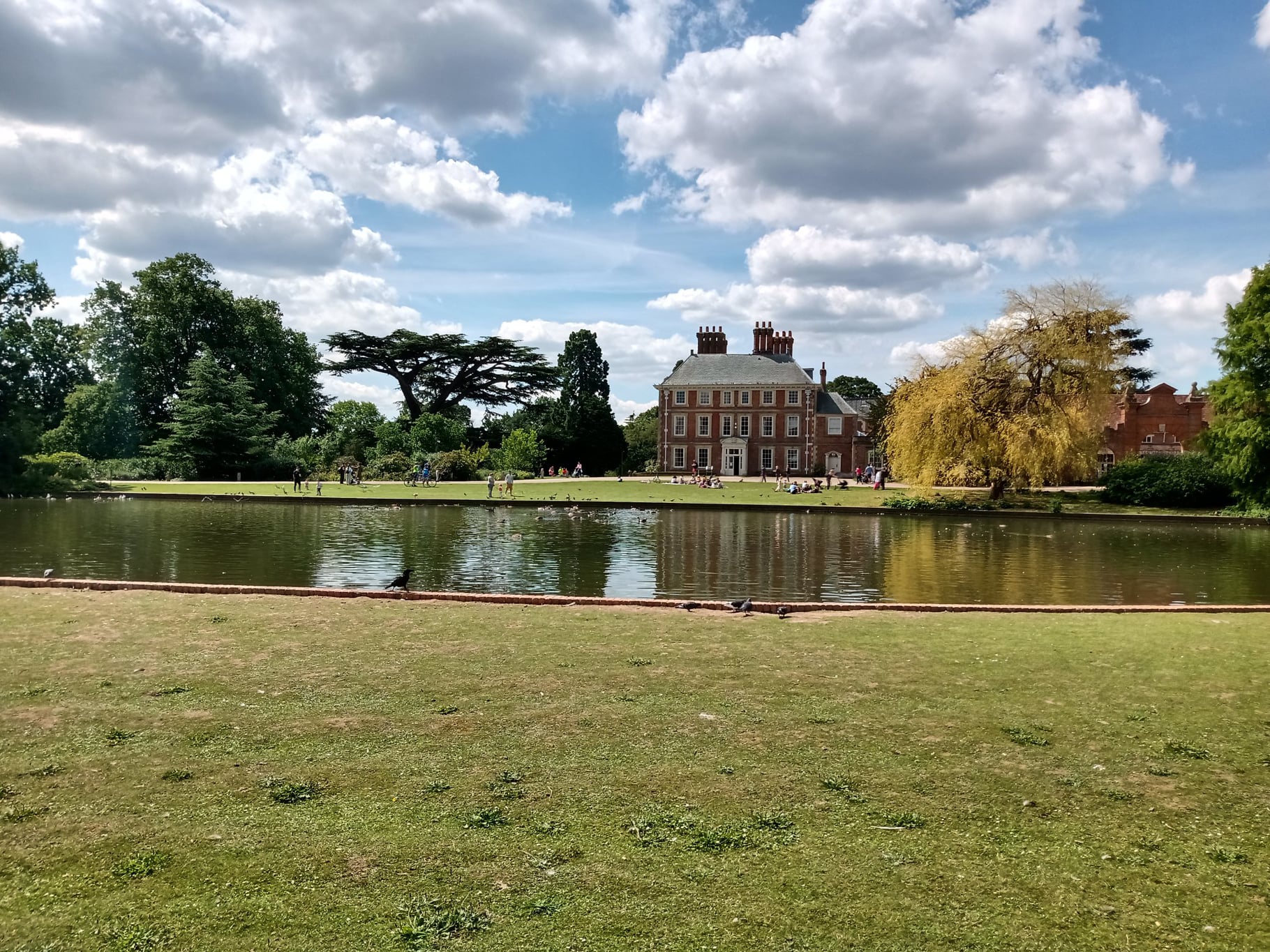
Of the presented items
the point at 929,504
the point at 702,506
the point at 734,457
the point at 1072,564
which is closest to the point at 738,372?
the point at 734,457

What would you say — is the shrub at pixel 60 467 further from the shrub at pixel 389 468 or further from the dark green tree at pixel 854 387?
the dark green tree at pixel 854 387

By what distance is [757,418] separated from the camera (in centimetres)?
6781

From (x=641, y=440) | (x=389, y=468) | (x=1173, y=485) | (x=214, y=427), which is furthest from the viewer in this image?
(x=641, y=440)

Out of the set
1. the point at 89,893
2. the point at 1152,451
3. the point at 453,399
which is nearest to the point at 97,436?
the point at 453,399

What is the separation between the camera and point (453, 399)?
224ft

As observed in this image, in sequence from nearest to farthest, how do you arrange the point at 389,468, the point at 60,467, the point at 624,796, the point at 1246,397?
the point at 624,796 < the point at 1246,397 < the point at 60,467 < the point at 389,468

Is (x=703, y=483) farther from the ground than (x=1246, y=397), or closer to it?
closer to it

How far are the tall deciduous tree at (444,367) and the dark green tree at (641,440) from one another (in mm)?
11440

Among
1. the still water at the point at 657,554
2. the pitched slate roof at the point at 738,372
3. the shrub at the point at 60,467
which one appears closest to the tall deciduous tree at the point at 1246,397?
the still water at the point at 657,554

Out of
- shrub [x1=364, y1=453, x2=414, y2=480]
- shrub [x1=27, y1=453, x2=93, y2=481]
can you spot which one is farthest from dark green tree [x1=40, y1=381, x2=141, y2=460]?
shrub [x1=364, y1=453, x2=414, y2=480]

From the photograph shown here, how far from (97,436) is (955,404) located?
172 feet

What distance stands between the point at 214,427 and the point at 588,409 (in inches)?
1074

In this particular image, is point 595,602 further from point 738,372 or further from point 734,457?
point 738,372

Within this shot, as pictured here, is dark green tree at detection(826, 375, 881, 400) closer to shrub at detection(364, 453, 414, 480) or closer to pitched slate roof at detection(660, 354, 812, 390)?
pitched slate roof at detection(660, 354, 812, 390)
